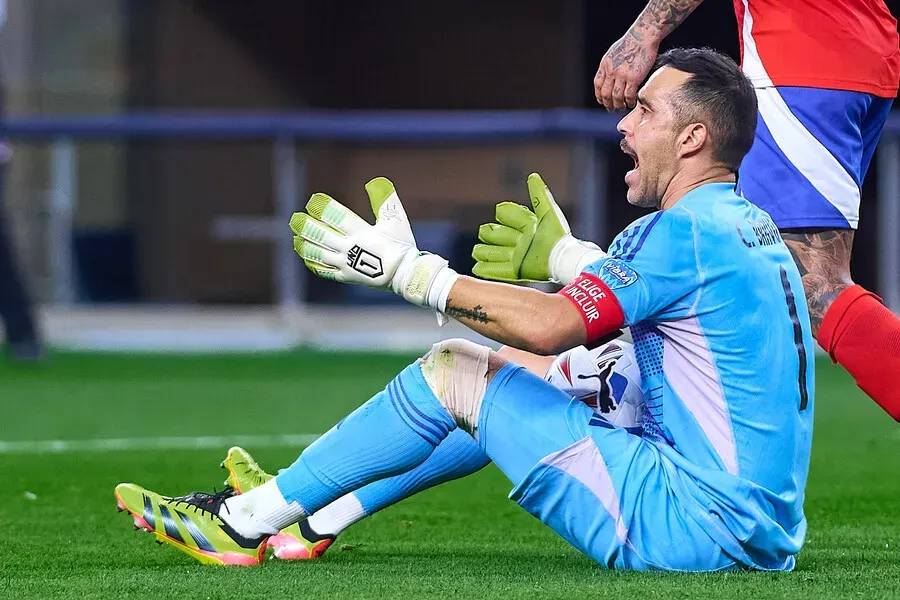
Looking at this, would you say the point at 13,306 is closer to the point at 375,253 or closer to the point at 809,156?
the point at 809,156

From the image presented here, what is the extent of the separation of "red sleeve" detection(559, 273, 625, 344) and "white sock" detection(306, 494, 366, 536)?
915 mm

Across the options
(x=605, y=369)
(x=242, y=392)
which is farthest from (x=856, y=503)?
(x=242, y=392)

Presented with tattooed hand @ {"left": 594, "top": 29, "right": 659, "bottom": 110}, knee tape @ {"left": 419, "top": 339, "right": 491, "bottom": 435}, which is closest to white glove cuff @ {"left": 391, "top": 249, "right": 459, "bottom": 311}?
knee tape @ {"left": 419, "top": 339, "right": 491, "bottom": 435}

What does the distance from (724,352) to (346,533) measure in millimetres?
1493

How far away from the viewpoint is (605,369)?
11.8 feet

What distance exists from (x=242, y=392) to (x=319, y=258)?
5643 millimetres

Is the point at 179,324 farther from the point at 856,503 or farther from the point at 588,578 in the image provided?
the point at 588,578

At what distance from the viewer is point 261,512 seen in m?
3.39

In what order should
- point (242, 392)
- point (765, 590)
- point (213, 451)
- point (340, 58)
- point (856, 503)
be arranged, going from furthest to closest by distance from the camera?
point (340, 58), point (242, 392), point (213, 451), point (856, 503), point (765, 590)

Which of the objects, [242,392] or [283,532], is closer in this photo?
[283,532]

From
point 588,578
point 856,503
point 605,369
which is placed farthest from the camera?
point 856,503

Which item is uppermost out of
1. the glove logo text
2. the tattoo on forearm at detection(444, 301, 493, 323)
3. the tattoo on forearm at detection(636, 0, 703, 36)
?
the tattoo on forearm at detection(636, 0, 703, 36)

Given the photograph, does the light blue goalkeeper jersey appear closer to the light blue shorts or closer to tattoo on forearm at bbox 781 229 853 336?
the light blue shorts

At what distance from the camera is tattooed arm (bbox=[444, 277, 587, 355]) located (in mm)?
2986
